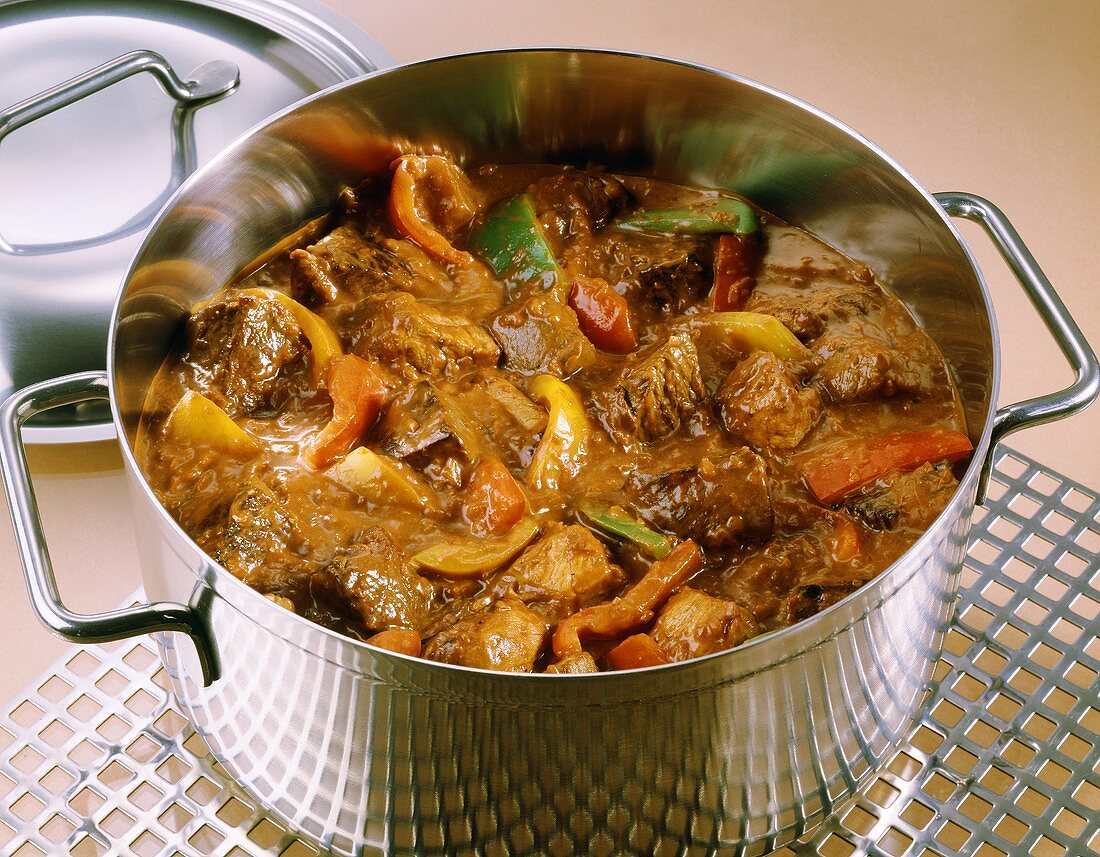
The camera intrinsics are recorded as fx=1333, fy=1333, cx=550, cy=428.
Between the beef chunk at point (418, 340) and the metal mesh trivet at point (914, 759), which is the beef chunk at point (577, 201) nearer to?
the beef chunk at point (418, 340)

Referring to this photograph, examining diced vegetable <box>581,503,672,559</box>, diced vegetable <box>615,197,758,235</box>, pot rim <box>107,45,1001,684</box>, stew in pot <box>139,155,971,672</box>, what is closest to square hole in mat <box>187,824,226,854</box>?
stew in pot <box>139,155,971,672</box>

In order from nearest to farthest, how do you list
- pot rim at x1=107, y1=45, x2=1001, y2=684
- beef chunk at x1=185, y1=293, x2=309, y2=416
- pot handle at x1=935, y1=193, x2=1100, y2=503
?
1. pot rim at x1=107, y1=45, x2=1001, y2=684
2. pot handle at x1=935, y1=193, x2=1100, y2=503
3. beef chunk at x1=185, y1=293, x2=309, y2=416

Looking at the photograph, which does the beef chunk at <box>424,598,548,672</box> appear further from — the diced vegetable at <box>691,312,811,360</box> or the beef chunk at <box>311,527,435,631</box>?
the diced vegetable at <box>691,312,811,360</box>

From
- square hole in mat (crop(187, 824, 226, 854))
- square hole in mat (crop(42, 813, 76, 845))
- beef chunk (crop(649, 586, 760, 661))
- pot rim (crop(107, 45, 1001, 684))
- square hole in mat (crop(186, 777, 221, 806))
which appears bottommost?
square hole in mat (crop(42, 813, 76, 845))

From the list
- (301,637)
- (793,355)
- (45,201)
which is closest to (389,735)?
(301,637)

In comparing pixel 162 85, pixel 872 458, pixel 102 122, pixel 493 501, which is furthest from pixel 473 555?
pixel 102 122

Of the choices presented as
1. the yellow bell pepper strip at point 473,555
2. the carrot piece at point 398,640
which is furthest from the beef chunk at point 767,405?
the carrot piece at point 398,640

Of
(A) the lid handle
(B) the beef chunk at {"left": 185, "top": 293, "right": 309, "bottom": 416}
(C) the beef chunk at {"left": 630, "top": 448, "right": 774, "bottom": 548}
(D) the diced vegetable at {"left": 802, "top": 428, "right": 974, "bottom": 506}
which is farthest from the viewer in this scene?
(A) the lid handle
